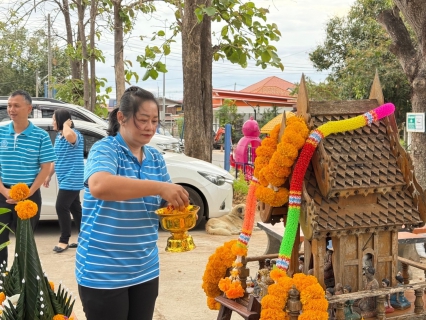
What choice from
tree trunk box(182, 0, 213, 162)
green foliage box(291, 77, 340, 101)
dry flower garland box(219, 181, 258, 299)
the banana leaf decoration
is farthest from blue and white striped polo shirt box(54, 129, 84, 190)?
green foliage box(291, 77, 340, 101)

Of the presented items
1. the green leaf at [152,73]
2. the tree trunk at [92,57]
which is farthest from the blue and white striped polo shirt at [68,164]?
the tree trunk at [92,57]

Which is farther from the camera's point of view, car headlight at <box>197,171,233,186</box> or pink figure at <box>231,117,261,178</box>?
pink figure at <box>231,117,261,178</box>

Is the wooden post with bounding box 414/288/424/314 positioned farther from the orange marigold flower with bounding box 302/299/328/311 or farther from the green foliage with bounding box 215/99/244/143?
the green foliage with bounding box 215/99/244/143

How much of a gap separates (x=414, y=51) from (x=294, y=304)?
5.79 meters

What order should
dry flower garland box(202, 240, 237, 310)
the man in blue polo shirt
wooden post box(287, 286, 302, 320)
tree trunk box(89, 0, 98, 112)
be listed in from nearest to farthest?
wooden post box(287, 286, 302, 320) → dry flower garland box(202, 240, 237, 310) → the man in blue polo shirt → tree trunk box(89, 0, 98, 112)

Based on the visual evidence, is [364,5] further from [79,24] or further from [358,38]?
[79,24]

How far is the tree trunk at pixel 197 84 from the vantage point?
8.59 m

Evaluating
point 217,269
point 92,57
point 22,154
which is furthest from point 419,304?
point 92,57

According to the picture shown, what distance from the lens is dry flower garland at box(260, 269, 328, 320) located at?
8.12 ft

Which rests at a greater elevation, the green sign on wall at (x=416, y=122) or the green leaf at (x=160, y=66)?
the green leaf at (x=160, y=66)

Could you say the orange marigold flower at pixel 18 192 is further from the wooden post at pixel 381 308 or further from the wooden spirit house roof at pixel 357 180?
the wooden post at pixel 381 308

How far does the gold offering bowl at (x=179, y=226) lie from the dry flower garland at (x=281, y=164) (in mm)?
485

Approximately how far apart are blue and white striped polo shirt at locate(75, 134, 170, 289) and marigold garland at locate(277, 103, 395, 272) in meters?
0.72

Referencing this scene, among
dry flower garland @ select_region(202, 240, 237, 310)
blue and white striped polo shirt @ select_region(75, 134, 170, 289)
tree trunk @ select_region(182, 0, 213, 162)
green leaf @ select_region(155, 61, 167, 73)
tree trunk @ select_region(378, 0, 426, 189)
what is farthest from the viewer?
tree trunk @ select_region(182, 0, 213, 162)
